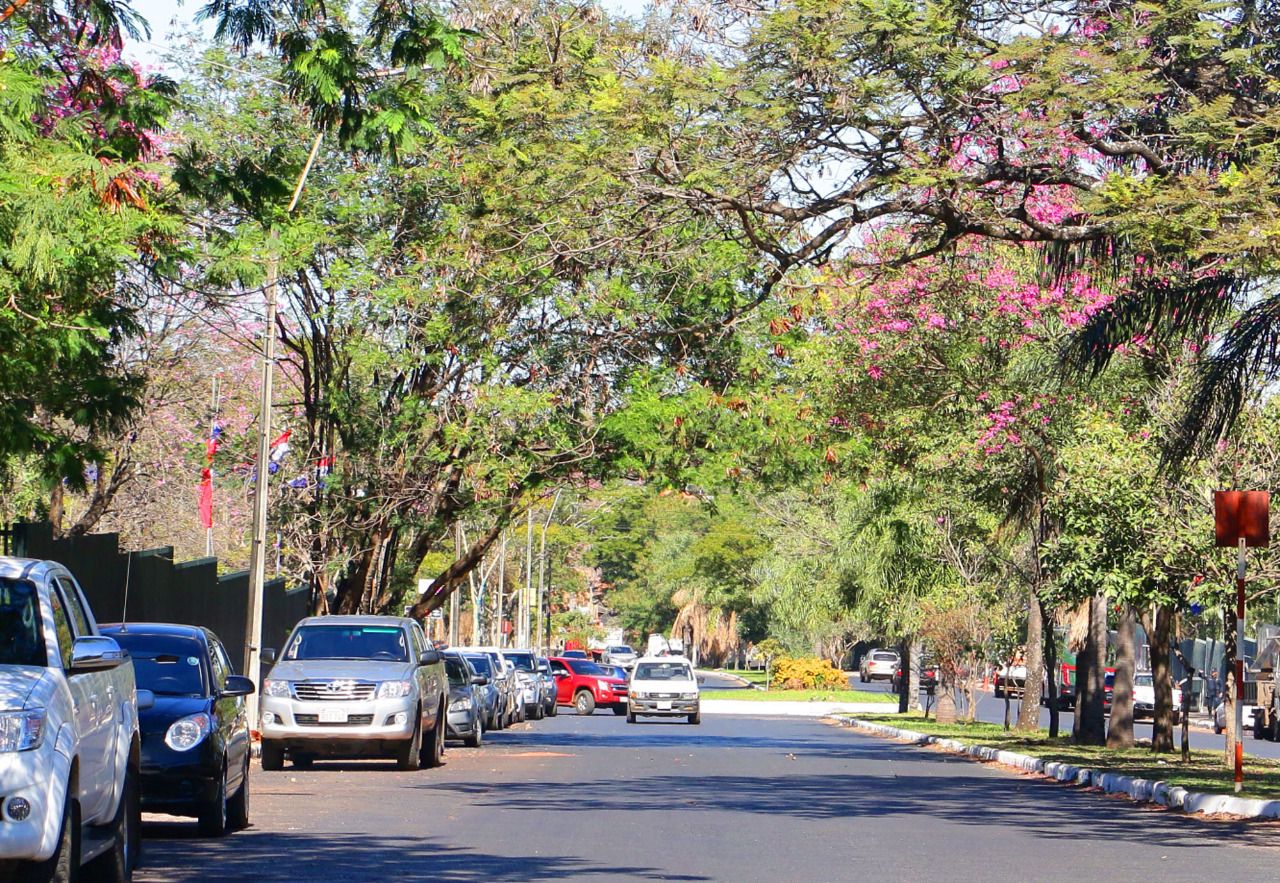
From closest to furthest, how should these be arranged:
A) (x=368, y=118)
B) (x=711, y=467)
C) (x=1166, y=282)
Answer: (x=368, y=118)
(x=1166, y=282)
(x=711, y=467)

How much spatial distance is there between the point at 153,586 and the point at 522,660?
23789 millimetres

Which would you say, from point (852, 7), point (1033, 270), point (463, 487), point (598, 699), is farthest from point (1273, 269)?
point (598, 699)

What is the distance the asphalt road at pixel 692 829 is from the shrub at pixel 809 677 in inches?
1867

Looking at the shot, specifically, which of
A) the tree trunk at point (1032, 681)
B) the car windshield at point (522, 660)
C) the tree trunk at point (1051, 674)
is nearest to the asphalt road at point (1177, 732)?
the tree trunk at point (1051, 674)

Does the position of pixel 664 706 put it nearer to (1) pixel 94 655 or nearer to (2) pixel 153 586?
(2) pixel 153 586

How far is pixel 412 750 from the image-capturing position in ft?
78.3

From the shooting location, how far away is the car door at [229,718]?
1446 centimetres

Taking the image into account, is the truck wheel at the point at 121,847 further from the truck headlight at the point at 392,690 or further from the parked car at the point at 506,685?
the parked car at the point at 506,685

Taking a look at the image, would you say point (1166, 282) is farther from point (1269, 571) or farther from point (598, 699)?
point (598, 699)

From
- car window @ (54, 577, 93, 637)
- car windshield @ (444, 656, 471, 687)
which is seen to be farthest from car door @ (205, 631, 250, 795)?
car windshield @ (444, 656, 471, 687)

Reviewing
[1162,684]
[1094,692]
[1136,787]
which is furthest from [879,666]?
[1136,787]

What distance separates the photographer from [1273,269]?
1488cm

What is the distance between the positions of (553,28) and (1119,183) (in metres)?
8.99

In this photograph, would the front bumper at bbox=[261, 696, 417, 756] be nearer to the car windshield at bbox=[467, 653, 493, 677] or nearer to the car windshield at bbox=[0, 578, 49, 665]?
the car windshield at bbox=[0, 578, 49, 665]
